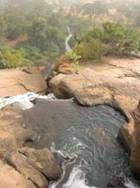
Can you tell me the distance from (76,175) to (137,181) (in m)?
1.81

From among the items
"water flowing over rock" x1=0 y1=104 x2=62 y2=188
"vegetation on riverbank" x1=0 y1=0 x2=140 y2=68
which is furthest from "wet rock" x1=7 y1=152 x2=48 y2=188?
"vegetation on riverbank" x1=0 y1=0 x2=140 y2=68

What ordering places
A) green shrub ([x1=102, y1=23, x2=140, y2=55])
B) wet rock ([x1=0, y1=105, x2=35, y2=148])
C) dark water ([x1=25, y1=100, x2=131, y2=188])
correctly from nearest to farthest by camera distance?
dark water ([x1=25, y1=100, x2=131, y2=188]), wet rock ([x1=0, y1=105, x2=35, y2=148]), green shrub ([x1=102, y1=23, x2=140, y2=55])

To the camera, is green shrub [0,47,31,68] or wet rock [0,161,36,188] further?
green shrub [0,47,31,68]

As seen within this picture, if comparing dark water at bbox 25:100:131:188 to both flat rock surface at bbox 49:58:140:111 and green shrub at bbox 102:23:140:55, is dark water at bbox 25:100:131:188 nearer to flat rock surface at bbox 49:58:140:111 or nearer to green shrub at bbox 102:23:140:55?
flat rock surface at bbox 49:58:140:111

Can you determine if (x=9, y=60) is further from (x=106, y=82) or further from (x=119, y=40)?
(x=106, y=82)

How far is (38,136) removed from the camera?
42.0ft

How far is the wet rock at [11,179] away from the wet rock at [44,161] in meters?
0.72

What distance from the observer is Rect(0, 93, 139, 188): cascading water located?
432 inches

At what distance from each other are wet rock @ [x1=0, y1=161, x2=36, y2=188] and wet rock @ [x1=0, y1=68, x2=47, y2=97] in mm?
7044

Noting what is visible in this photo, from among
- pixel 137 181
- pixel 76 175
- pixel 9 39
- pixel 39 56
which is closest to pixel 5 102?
pixel 76 175

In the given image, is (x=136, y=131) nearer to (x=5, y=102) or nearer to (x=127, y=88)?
(x=127, y=88)

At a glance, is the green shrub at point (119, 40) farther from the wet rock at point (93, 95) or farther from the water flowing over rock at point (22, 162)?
the water flowing over rock at point (22, 162)

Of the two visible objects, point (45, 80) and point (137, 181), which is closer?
point (137, 181)

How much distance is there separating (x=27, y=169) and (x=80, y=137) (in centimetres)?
284
